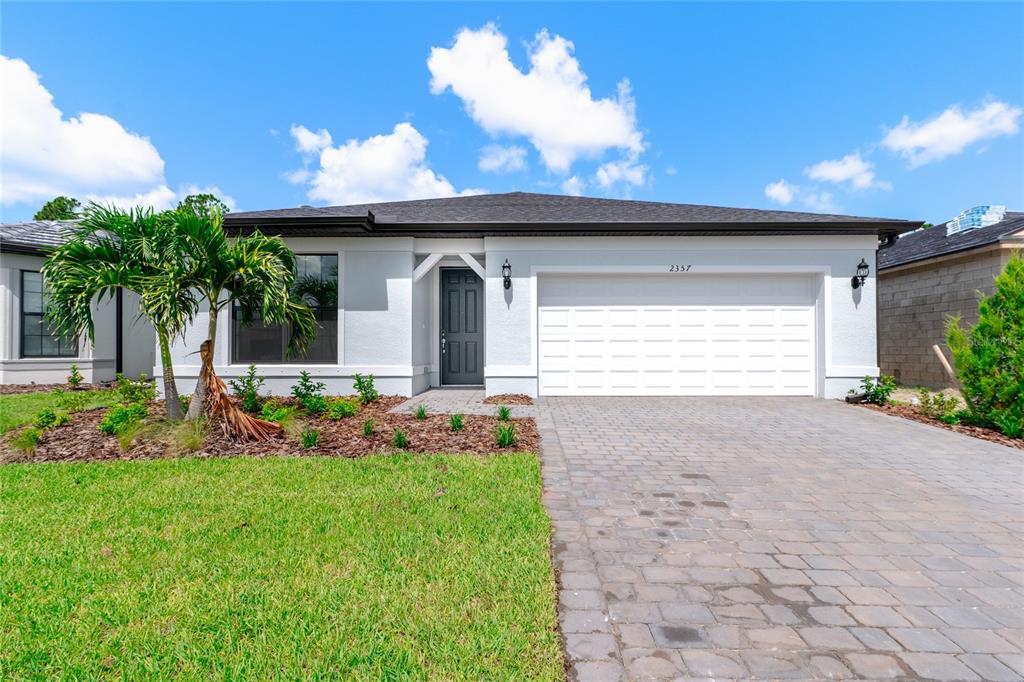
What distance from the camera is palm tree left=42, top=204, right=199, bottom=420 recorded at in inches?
202

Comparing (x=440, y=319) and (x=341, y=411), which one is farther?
Answer: (x=440, y=319)

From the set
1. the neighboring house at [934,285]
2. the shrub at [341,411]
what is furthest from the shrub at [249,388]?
the neighboring house at [934,285]

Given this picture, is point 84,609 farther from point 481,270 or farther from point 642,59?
point 642,59

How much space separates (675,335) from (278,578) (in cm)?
809

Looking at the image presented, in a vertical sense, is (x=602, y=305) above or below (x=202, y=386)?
above

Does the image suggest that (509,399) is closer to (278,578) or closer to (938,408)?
(278,578)

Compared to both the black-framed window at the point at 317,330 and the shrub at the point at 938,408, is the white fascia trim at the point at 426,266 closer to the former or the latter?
the black-framed window at the point at 317,330

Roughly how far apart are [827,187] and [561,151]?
10361 mm

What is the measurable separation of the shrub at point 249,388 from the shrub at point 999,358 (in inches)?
429

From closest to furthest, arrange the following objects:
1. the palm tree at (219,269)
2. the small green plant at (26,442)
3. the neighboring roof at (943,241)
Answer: the small green plant at (26,442), the palm tree at (219,269), the neighboring roof at (943,241)

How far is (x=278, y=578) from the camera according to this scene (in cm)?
234

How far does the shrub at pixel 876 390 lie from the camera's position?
8.02 meters

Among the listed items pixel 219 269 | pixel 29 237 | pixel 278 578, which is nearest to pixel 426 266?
pixel 219 269

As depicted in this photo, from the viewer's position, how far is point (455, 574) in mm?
2361
